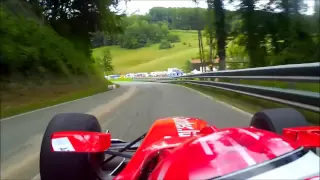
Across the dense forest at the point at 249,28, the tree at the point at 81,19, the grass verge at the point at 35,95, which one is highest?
the tree at the point at 81,19

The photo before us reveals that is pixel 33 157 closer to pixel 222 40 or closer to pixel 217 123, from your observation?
pixel 217 123

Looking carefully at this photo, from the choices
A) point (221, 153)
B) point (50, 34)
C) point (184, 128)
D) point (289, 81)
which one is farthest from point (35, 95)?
point (221, 153)

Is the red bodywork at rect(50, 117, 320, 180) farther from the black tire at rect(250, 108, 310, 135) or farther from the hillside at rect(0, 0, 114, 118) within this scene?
the hillside at rect(0, 0, 114, 118)

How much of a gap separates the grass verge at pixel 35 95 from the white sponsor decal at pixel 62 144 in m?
14.5

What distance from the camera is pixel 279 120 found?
3.33 meters

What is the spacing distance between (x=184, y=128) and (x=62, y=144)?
88 cm

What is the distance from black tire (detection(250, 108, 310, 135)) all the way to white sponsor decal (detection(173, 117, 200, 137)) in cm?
53

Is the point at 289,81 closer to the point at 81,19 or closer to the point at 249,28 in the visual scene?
the point at 249,28

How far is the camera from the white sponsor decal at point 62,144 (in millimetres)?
2955

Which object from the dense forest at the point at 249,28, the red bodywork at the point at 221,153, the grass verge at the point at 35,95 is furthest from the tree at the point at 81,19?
the red bodywork at the point at 221,153

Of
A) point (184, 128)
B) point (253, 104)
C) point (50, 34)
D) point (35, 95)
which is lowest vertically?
point (35, 95)

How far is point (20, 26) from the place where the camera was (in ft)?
76.4

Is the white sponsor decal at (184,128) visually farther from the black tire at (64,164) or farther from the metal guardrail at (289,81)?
the metal guardrail at (289,81)

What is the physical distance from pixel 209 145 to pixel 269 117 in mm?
1605
